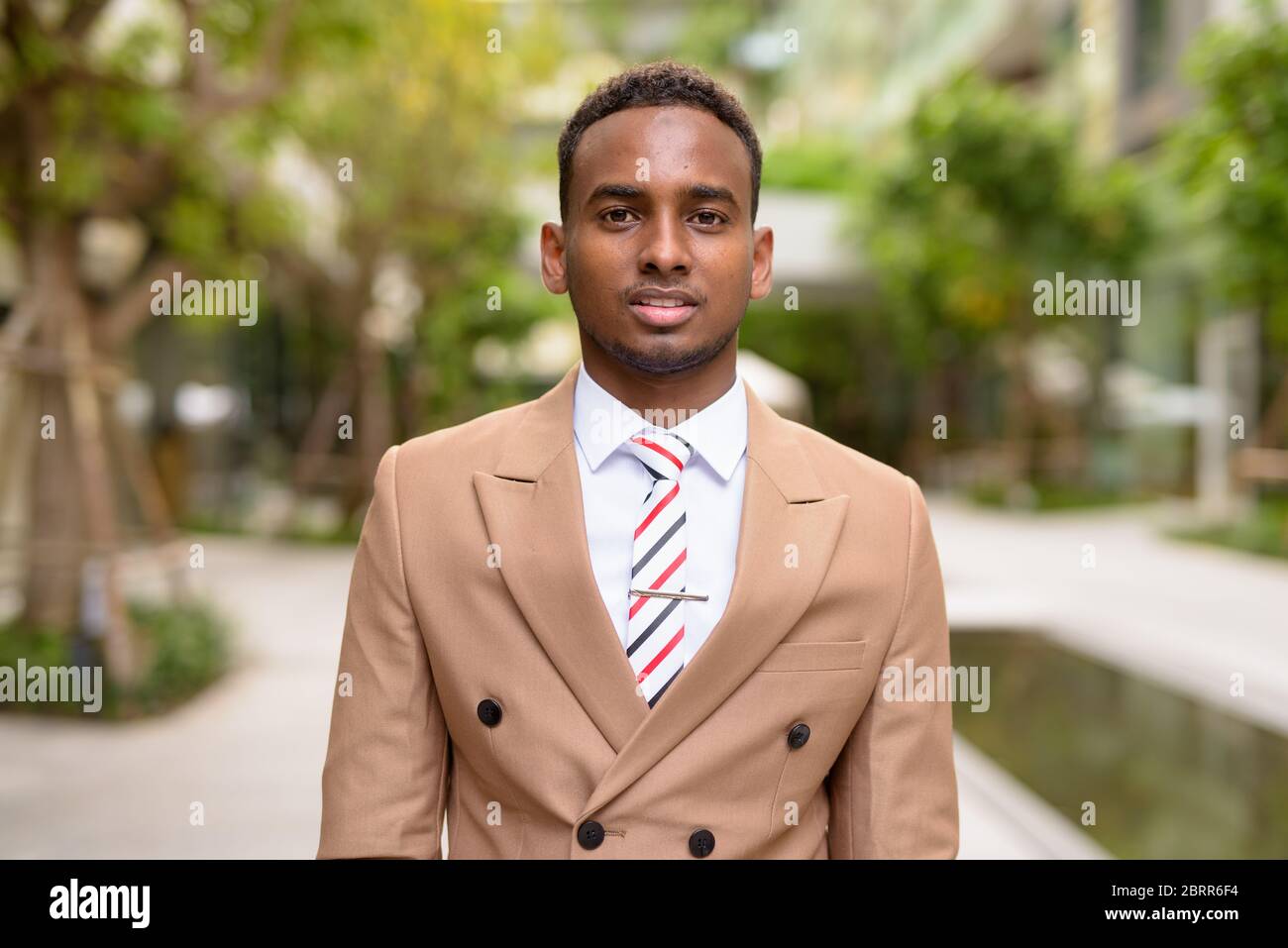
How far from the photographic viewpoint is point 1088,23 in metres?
21.4

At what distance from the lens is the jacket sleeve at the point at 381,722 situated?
1.60m

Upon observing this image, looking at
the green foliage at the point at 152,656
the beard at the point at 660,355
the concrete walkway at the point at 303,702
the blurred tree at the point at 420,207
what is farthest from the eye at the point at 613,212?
the blurred tree at the point at 420,207

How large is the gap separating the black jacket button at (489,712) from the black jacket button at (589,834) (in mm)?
176

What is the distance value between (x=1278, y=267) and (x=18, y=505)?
13068 mm

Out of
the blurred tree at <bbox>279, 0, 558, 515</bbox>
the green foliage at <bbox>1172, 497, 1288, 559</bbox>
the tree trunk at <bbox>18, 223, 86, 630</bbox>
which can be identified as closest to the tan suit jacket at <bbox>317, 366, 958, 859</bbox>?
the tree trunk at <bbox>18, 223, 86, 630</bbox>

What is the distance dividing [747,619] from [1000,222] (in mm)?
18337

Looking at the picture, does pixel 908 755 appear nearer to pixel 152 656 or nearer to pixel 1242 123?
pixel 152 656

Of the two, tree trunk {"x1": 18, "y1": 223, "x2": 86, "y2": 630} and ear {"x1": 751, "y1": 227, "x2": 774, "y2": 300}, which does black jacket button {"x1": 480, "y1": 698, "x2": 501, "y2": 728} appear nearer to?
ear {"x1": 751, "y1": 227, "x2": 774, "y2": 300}

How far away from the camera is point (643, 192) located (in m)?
1.50

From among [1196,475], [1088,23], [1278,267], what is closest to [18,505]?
[1278,267]

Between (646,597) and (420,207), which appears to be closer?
(646,597)

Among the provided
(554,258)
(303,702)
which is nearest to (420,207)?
(303,702)

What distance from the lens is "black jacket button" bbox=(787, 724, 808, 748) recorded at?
157cm

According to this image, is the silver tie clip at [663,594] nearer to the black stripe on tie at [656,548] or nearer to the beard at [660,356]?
the black stripe on tie at [656,548]
